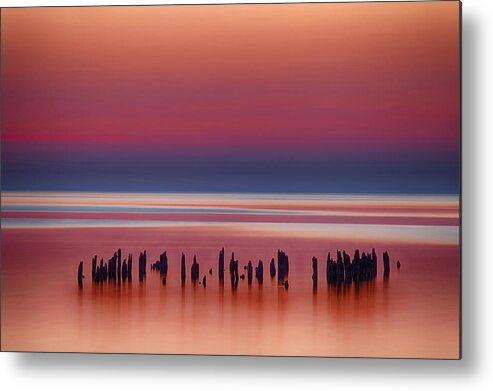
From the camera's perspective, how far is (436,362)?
230cm

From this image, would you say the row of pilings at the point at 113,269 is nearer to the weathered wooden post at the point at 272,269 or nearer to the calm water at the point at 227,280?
the calm water at the point at 227,280

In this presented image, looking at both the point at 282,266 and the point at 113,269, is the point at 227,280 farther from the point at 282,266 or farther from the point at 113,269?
the point at 113,269

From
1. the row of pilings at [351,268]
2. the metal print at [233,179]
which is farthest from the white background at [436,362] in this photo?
the row of pilings at [351,268]

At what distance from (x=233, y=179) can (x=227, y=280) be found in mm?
320

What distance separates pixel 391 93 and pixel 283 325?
798 mm

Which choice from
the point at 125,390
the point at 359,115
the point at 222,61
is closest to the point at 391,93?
the point at 359,115

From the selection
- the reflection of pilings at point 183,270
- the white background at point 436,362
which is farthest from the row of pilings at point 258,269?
the white background at point 436,362

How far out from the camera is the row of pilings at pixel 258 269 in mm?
2262

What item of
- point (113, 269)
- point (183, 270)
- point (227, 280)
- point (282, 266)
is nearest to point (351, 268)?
point (282, 266)

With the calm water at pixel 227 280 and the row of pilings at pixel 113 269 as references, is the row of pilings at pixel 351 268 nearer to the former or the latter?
the calm water at pixel 227 280

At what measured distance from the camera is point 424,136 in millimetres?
2246

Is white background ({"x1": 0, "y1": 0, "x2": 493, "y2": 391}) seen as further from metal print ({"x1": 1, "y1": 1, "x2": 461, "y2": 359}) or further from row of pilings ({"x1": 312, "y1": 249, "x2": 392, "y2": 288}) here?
row of pilings ({"x1": 312, "y1": 249, "x2": 392, "y2": 288})

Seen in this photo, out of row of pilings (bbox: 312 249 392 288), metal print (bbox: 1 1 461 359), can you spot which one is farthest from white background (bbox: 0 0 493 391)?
row of pilings (bbox: 312 249 392 288)

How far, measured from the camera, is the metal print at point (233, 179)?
88.4 inches
